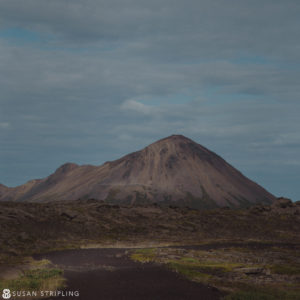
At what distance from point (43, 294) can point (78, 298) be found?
227 cm

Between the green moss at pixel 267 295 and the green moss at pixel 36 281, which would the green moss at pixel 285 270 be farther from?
the green moss at pixel 36 281

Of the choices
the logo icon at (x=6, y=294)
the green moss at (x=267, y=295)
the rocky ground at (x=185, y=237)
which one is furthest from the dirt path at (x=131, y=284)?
Result: the logo icon at (x=6, y=294)

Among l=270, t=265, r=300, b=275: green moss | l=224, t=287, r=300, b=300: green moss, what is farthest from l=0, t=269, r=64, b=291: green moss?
l=270, t=265, r=300, b=275: green moss

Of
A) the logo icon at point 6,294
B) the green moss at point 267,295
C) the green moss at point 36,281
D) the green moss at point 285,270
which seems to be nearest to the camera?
the logo icon at point 6,294

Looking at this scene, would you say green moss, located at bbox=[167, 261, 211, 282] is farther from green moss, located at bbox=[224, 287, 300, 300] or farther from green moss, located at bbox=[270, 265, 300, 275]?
green moss, located at bbox=[270, 265, 300, 275]

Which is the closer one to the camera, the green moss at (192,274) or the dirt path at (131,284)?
the dirt path at (131,284)

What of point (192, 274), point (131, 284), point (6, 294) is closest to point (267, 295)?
point (131, 284)

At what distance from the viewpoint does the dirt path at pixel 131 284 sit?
85.6 feet

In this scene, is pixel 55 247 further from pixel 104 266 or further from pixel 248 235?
pixel 248 235

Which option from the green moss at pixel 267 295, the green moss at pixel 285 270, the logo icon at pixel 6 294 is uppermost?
the logo icon at pixel 6 294

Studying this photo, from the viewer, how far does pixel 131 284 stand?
29.8 meters

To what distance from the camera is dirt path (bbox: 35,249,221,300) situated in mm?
26078

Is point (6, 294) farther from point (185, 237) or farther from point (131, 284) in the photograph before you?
point (185, 237)

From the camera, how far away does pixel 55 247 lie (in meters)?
65.6
